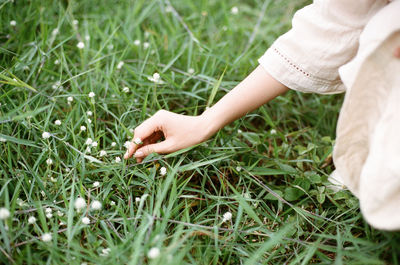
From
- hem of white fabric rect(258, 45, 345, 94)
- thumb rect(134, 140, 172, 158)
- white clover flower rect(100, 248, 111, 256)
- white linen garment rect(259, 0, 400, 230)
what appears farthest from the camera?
thumb rect(134, 140, 172, 158)

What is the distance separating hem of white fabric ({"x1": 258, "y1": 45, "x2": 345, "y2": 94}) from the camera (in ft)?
3.62

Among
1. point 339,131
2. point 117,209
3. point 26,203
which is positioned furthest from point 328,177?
point 26,203

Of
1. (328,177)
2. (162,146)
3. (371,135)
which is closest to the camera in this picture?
(371,135)

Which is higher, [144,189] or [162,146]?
[162,146]

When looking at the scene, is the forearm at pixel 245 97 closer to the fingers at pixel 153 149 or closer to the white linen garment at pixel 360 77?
the white linen garment at pixel 360 77

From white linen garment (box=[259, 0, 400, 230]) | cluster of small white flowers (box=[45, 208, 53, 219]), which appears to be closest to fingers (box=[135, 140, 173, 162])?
cluster of small white flowers (box=[45, 208, 53, 219])

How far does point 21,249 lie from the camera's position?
1.03 m

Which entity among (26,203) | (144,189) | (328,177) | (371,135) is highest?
(371,135)

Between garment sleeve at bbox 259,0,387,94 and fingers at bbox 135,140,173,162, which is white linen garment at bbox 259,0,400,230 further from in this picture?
fingers at bbox 135,140,173,162

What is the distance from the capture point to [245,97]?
116 cm

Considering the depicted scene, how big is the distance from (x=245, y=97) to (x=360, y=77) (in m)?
0.37

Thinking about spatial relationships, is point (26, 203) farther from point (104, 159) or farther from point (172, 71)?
point (172, 71)

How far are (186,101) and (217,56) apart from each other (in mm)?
267

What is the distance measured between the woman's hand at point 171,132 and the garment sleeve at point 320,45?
293 mm
